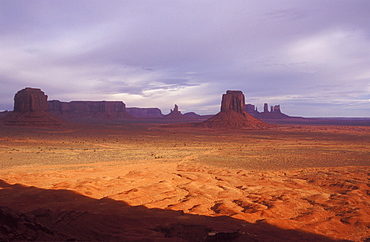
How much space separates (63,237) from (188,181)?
7.39m

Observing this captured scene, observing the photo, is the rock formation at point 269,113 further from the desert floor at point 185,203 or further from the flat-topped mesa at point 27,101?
the desert floor at point 185,203

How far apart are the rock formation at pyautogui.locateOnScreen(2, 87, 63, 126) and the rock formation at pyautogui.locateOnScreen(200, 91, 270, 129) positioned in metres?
48.5

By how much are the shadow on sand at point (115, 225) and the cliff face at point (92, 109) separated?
15637 cm

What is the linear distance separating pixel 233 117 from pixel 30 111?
65122mm

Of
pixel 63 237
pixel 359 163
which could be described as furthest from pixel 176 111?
pixel 63 237

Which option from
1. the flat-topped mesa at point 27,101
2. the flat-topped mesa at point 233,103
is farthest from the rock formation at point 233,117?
the flat-topped mesa at point 27,101

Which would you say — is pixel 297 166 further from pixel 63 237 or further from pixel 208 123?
pixel 208 123

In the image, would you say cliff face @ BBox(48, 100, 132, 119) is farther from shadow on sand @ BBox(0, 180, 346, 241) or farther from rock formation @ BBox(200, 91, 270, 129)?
shadow on sand @ BBox(0, 180, 346, 241)

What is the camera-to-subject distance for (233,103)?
289 feet

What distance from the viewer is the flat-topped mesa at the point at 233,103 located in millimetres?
87625

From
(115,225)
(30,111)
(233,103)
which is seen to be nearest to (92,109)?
(30,111)

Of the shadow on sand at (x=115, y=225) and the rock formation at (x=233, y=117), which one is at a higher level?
the rock formation at (x=233, y=117)

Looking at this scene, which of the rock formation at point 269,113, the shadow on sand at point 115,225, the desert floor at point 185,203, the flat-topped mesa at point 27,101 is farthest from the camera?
the rock formation at point 269,113

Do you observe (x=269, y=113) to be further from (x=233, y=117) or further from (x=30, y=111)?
(x=30, y=111)
